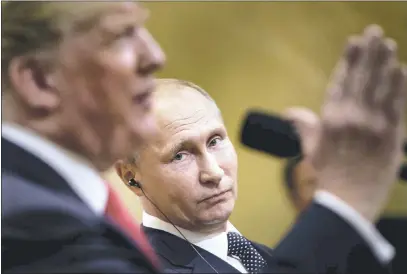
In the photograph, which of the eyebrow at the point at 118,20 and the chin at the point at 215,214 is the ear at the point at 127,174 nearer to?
the chin at the point at 215,214

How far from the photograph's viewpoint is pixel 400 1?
3.07 ft

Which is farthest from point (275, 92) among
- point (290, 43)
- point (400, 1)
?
point (400, 1)

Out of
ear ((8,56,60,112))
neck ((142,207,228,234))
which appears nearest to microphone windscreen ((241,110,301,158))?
neck ((142,207,228,234))

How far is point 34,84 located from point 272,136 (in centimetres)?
23

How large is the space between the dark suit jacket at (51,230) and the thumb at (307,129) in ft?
0.60

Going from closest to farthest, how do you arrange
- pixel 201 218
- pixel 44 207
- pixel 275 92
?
pixel 44 207 < pixel 201 218 < pixel 275 92

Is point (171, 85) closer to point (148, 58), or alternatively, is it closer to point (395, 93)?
point (148, 58)

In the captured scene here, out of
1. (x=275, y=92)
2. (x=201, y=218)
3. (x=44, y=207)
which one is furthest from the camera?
(x=275, y=92)

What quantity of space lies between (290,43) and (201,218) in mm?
278

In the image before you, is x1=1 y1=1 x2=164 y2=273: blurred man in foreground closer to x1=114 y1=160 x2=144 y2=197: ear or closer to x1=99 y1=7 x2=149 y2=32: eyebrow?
x1=99 y1=7 x2=149 y2=32: eyebrow

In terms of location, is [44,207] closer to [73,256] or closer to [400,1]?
[73,256]

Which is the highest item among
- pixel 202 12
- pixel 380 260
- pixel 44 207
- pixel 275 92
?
pixel 202 12

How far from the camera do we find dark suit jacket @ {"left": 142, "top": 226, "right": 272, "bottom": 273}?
0.77m

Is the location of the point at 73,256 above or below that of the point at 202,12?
below
